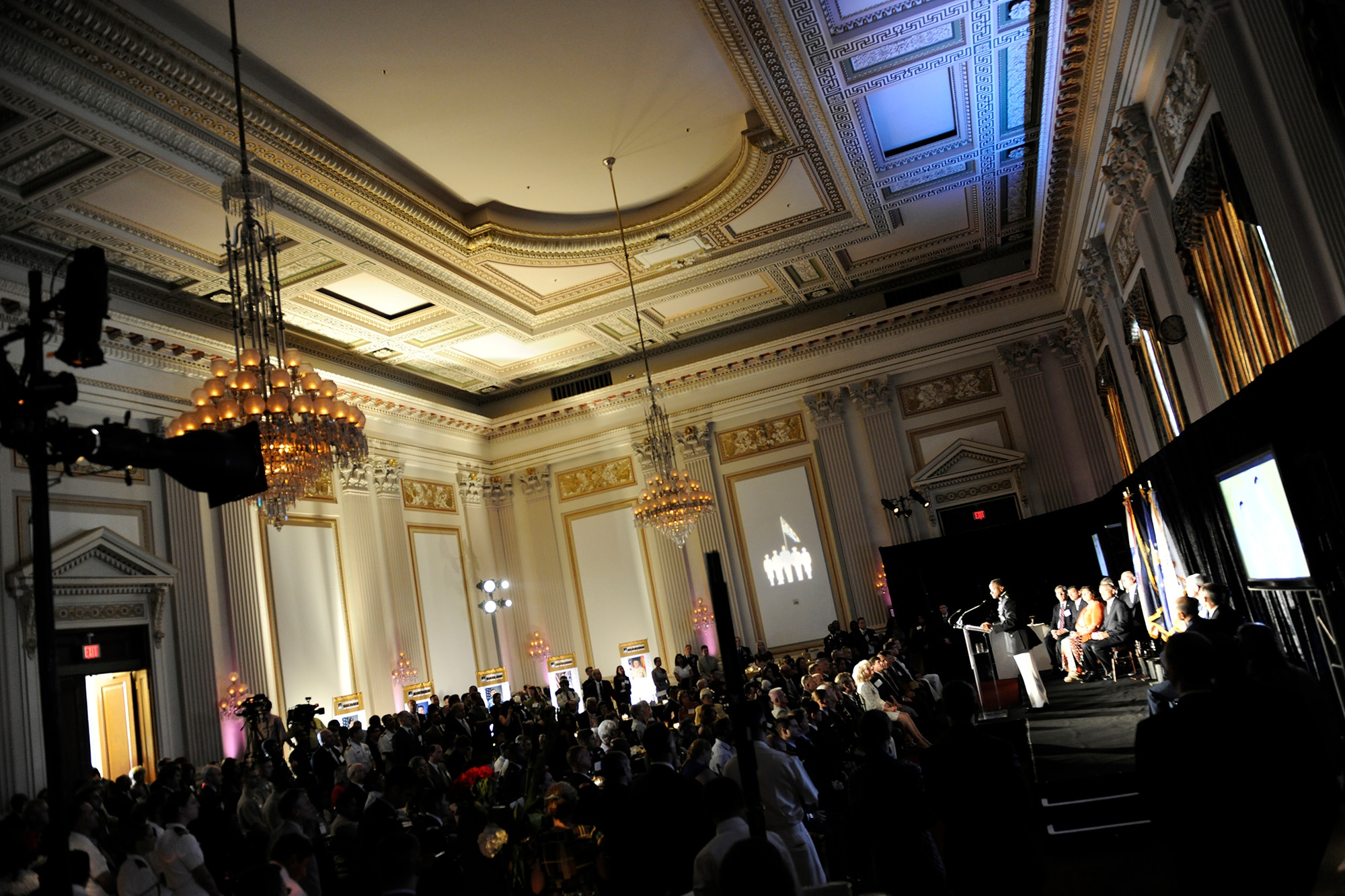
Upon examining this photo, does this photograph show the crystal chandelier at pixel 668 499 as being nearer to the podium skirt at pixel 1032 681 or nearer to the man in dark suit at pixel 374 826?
the podium skirt at pixel 1032 681

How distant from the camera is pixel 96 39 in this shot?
654 cm

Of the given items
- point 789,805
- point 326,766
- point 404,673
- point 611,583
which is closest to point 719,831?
point 789,805

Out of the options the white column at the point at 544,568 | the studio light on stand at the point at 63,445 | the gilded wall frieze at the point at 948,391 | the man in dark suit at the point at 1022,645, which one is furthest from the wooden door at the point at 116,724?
the gilded wall frieze at the point at 948,391

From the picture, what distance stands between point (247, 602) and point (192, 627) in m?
0.90

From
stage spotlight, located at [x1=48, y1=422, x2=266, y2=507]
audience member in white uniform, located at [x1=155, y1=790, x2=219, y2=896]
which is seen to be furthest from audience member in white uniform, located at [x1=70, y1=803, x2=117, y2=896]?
stage spotlight, located at [x1=48, y1=422, x2=266, y2=507]

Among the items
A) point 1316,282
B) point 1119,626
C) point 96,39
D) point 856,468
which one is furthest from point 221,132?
point 856,468

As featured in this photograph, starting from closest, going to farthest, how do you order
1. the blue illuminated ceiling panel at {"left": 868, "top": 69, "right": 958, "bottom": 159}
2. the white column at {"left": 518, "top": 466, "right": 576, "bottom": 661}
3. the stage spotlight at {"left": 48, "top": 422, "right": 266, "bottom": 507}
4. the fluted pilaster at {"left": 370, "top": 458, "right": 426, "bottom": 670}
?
the stage spotlight at {"left": 48, "top": 422, "right": 266, "bottom": 507}, the blue illuminated ceiling panel at {"left": 868, "top": 69, "right": 958, "bottom": 159}, the fluted pilaster at {"left": 370, "top": 458, "right": 426, "bottom": 670}, the white column at {"left": 518, "top": 466, "right": 576, "bottom": 661}

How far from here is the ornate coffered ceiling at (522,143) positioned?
7.38 metres

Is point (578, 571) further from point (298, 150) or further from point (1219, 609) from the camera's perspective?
point (1219, 609)

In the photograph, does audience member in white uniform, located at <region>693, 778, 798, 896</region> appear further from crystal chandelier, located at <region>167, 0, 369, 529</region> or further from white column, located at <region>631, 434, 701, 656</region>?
white column, located at <region>631, 434, 701, 656</region>

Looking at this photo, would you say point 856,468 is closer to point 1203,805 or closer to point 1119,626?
point 1119,626

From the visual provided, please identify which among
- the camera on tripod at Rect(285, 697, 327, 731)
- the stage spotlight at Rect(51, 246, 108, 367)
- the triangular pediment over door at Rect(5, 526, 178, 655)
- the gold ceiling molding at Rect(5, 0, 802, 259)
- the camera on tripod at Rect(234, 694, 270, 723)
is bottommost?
the camera on tripod at Rect(285, 697, 327, 731)

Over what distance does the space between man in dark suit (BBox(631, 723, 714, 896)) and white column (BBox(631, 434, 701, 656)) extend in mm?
12487

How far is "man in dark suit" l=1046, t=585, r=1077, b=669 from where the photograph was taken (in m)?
11.1
